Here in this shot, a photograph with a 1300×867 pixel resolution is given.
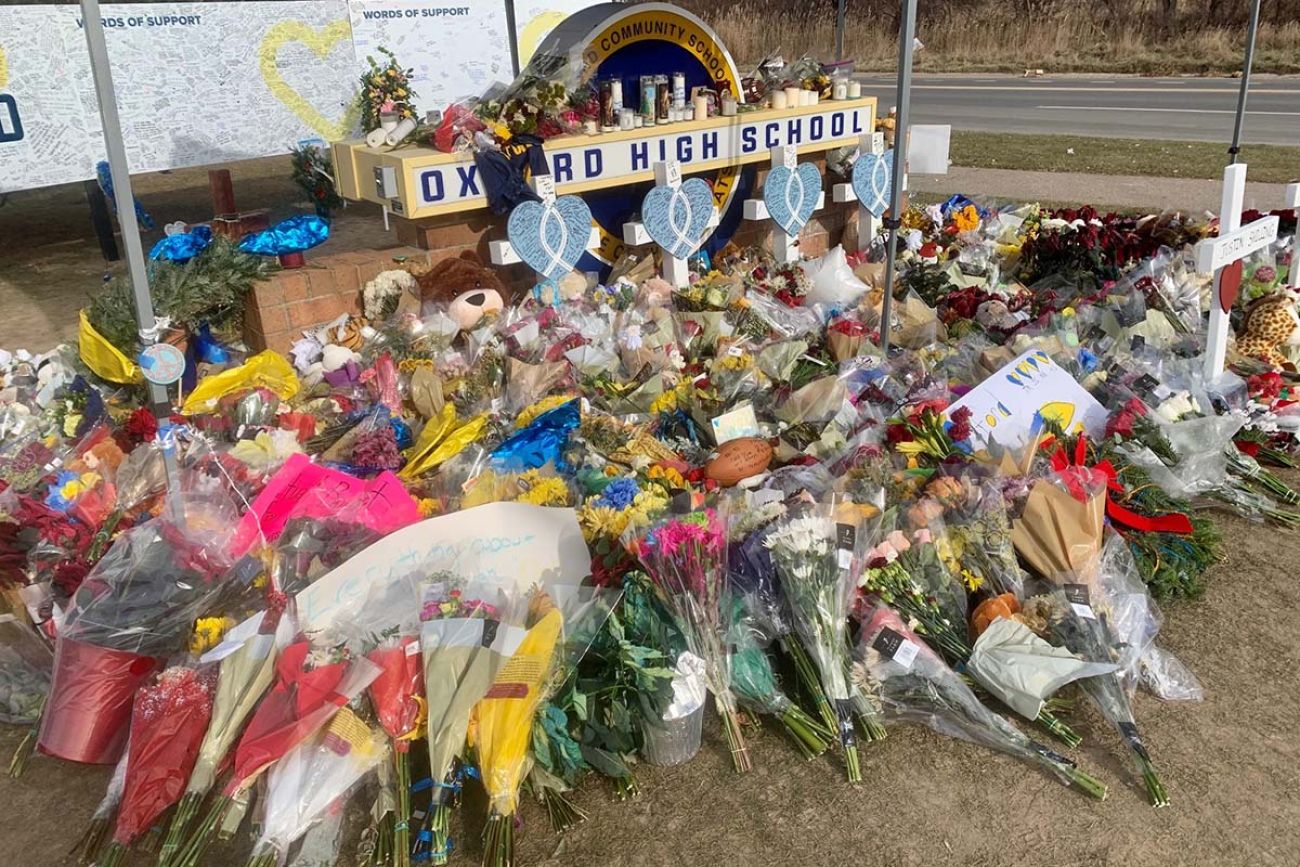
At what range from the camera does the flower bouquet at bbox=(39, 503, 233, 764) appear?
9.14 feet

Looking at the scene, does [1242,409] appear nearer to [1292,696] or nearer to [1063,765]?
[1292,696]

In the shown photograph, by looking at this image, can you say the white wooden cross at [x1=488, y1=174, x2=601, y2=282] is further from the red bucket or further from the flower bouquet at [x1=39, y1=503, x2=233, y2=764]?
the red bucket

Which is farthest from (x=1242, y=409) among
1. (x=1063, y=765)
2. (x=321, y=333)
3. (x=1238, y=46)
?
(x=1238, y=46)

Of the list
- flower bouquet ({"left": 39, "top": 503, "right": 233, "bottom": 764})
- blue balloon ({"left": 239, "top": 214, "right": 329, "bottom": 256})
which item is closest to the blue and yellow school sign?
blue balloon ({"left": 239, "top": 214, "right": 329, "bottom": 256})

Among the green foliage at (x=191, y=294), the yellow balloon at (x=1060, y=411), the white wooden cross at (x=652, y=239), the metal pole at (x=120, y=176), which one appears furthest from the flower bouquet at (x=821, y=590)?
the white wooden cross at (x=652, y=239)

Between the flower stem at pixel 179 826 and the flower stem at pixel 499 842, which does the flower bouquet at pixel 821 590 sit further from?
the flower stem at pixel 179 826

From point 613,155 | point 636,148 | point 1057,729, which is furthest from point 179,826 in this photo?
point 636,148

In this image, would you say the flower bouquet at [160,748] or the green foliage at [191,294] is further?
the green foliage at [191,294]

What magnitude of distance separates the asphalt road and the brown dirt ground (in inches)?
459

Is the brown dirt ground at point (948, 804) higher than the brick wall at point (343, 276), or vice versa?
the brick wall at point (343, 276)

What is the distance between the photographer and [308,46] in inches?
384

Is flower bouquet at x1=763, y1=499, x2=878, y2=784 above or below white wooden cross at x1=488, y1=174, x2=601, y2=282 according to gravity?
below

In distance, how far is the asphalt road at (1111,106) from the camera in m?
13.4

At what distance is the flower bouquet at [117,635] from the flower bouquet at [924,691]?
198 centimetres
